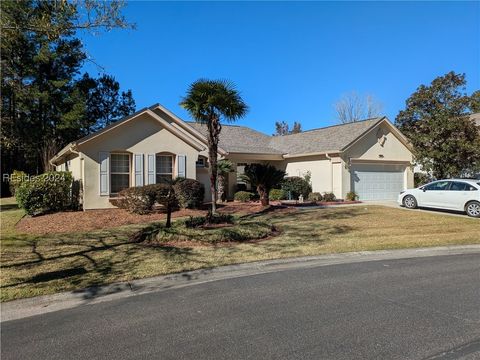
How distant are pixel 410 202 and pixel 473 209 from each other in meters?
3.14

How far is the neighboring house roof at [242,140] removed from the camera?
2510 centimetres

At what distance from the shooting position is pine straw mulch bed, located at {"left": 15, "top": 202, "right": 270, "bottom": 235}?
12.7 m

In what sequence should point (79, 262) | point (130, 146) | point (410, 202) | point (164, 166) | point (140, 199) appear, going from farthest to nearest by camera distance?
1. point (164, 166)
2. point (410, 202)
3. point (130, 146)
4. point (140, 199)
5. point (79, 262)

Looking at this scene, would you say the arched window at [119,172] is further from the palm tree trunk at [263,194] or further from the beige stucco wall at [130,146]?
the palm tree trunk at [263,194]

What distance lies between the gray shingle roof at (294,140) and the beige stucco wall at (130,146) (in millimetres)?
5274

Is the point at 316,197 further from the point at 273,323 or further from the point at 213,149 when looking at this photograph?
the point at 273,323

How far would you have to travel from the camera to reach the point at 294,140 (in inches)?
1111

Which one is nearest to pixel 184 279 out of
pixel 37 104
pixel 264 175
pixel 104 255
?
pixel 104 255

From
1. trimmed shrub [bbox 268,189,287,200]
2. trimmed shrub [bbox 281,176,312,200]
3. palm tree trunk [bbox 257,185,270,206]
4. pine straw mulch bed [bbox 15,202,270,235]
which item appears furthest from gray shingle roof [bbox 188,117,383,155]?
pine straw mulch bed [bbox 15,202,270,235]

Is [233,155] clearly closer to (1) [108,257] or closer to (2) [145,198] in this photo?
(2) [145,198]

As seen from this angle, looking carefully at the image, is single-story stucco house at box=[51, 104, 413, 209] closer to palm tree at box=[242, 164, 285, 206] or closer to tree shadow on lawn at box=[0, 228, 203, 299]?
palm tree at box=[242, 164, 285, 206]

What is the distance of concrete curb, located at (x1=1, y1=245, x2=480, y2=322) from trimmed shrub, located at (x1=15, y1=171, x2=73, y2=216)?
36.9 feet

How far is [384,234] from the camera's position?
11539 millimetres

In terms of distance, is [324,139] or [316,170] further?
[324,139]
